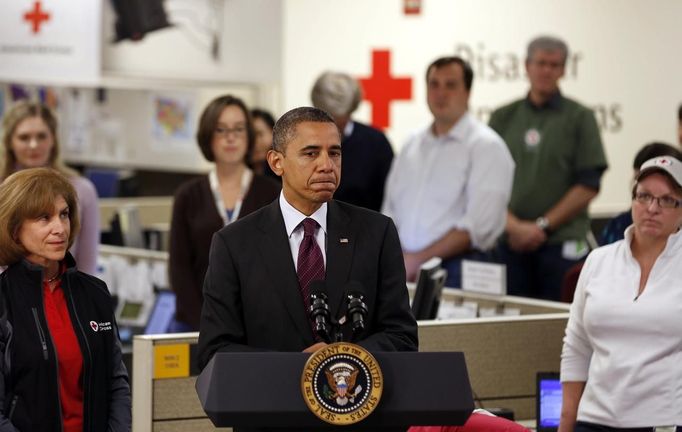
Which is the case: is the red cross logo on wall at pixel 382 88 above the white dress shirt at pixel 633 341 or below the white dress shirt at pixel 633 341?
above

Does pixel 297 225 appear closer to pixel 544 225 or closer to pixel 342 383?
pixel 342 383

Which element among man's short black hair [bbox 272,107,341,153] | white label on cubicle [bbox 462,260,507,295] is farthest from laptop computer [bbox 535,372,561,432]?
man's short black hair [bbox 272,107,341,153]

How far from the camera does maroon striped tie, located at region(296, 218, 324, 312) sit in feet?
8.67

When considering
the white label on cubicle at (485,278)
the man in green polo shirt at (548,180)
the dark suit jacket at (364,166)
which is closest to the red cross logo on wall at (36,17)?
the dark suit jacket at (364,166)

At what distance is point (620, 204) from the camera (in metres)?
7.86

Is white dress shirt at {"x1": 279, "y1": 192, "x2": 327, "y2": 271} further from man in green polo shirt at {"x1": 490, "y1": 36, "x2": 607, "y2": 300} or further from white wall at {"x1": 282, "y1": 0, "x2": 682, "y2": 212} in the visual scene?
white wall at {"x1": 282, "y1": 0, "x2": 682, "y2": 212}

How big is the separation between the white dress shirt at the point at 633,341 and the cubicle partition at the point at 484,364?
20.6 inches

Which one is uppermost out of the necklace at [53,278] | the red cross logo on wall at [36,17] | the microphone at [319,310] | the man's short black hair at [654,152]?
the red cross logo on wall at [36,17]

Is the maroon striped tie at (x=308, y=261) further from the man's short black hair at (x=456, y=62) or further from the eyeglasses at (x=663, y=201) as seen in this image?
the man's short black hair at (x=456, y=62)

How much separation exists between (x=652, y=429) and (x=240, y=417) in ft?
4.84

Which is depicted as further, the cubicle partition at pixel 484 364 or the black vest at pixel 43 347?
the cubicle partition at pixel 484 364

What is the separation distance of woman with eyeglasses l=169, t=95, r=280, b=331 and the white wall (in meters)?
3.50

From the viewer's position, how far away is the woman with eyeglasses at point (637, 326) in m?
3.40

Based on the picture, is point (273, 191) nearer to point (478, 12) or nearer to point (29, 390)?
Answer: point (29, 390)
